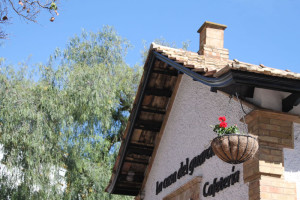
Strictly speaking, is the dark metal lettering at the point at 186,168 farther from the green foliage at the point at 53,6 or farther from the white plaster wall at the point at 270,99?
the green foliage at the point at 53,6

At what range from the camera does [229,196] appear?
696 centimetres

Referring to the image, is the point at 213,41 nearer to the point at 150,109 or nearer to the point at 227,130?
the point at 150,109

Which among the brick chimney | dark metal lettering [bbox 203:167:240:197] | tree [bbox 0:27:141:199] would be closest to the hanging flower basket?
dark metal lettering [bbox 203:167:240:197]

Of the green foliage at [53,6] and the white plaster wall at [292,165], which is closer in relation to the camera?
the green foliage at [53,6]

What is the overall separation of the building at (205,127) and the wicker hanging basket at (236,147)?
41 centimetres

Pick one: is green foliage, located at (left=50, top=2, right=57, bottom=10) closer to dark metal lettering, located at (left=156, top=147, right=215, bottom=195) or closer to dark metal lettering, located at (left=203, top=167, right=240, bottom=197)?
dark metal lettering, located at (left=203, top=167, right=240, bottom=197)

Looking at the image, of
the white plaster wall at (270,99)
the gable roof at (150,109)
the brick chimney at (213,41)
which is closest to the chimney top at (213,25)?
the brick chimney at (213,41)

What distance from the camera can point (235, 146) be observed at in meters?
5.79

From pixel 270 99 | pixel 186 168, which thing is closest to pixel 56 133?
pixel 186 168

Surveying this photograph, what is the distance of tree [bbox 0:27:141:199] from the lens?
1413 cm

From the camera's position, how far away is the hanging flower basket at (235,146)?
575 centimetres

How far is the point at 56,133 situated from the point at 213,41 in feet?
A: 21.2

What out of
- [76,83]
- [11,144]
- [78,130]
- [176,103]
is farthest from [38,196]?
[176,103]

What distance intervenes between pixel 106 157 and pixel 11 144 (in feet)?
11.8
